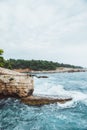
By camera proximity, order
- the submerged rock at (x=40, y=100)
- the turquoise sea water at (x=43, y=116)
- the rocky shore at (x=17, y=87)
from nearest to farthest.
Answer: the turquoise sea water at (x=43, y=116)
the submerged rock at (x=40, y=100)
the rocky shore at (x=17, y=87)

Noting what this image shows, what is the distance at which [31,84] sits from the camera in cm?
2852

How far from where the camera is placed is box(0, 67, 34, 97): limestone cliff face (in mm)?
27484

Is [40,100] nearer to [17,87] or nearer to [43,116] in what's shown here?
[17,87]

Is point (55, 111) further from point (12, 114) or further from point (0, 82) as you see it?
point (0, 82)

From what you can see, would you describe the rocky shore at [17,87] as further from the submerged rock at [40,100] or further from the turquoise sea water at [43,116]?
the turquoise sea water at [43,116]

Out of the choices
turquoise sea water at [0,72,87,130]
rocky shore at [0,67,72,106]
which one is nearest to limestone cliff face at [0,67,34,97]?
rocky shore at [0,67,72,106]

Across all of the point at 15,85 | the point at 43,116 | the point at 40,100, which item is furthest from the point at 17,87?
the point at 43,116

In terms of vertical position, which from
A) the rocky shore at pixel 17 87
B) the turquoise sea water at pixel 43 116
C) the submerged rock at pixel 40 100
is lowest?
the turquoise sea water at pixel 43 116

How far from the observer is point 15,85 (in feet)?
90.1

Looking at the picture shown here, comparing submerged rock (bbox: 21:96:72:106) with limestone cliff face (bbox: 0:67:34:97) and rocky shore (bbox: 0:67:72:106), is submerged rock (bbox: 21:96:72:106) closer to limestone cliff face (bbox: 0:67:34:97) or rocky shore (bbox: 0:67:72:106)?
rocky shore (bbox: 0:67:72:106)

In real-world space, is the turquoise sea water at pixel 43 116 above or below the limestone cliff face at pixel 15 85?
below

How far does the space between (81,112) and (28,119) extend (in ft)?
15.5

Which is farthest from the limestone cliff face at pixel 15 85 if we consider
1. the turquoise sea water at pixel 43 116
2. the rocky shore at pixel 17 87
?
the turquoise sea water at pixel 43 116

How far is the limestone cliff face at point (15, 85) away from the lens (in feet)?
90.2
